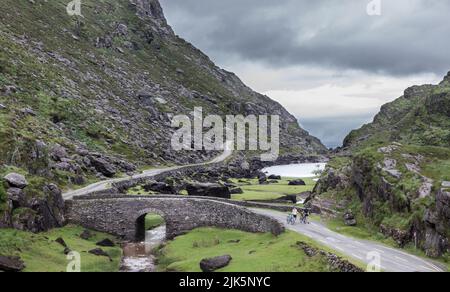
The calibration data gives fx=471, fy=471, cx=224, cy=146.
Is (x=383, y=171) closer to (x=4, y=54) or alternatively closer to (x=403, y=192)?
(x=403, y=192)

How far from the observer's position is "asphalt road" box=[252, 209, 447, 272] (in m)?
41.5

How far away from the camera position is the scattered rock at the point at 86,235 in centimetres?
6700

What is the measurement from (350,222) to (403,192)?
9.17 meters

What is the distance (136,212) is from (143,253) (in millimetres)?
9213

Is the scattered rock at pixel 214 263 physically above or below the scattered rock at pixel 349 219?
below

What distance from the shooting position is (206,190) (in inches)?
3548

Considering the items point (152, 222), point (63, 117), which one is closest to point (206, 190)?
point (152, 222)

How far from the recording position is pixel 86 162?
108m

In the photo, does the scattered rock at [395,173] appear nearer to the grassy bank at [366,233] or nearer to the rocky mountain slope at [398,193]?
the rocky mountain slope at [398,193]

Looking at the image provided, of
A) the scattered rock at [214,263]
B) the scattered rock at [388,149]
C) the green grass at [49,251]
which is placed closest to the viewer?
the scattered rock at [214,263]

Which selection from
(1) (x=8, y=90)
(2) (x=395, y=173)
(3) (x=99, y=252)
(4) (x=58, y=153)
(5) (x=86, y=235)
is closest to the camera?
(2) (x=395, y=173)

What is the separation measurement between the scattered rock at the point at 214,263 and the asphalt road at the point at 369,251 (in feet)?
33.9

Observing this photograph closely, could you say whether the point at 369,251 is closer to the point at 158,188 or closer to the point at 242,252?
the point at 242,252

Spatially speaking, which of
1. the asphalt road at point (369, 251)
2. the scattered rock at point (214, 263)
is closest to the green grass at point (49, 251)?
the scattered rock at point (214, 263)
